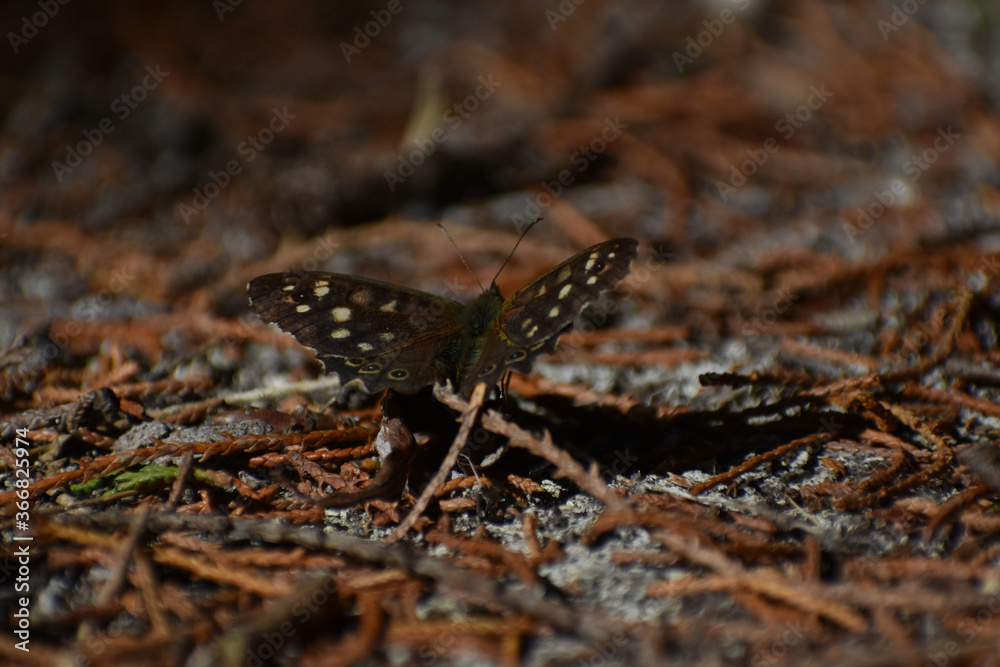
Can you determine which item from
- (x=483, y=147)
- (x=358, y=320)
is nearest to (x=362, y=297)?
(x=358, y=320)

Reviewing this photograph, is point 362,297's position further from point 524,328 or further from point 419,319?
point 524,328

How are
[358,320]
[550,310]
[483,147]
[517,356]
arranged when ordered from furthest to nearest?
[483,147]
[358,320]
[550,310]
[517,356]

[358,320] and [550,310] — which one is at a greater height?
[550,310]

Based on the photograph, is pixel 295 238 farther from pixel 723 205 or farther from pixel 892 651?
pixel 892 651

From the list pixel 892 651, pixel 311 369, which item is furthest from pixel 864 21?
pixel 892 651

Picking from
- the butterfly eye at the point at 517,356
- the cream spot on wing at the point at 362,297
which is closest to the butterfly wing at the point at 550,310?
the butterfly eye at the point at 517,356

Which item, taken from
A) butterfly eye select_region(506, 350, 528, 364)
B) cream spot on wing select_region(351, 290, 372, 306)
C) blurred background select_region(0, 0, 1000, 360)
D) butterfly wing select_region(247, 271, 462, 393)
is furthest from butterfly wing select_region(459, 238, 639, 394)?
blurred background select_region(0, 0, 1000, 360)

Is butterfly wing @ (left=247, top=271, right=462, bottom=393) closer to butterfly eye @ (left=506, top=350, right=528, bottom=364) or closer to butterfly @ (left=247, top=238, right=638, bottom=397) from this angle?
butterfly @ (left=247, top=238, right=638, bottom=397)
